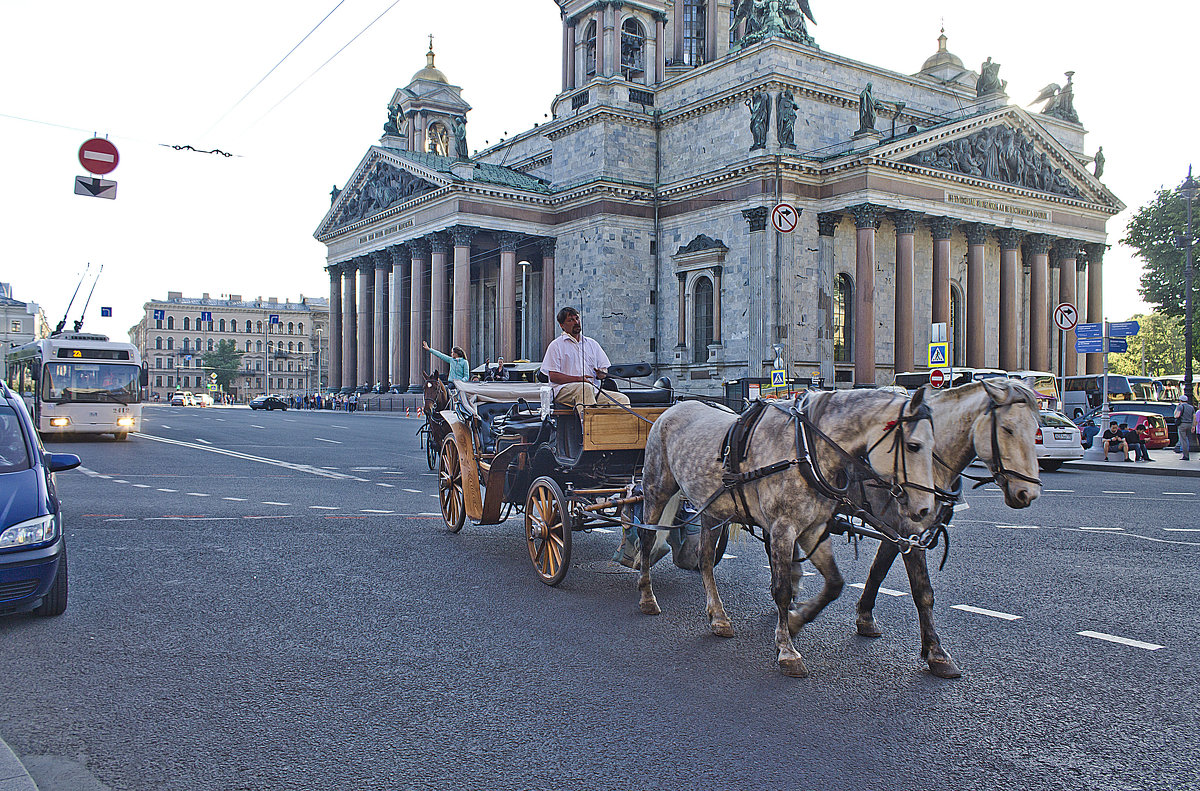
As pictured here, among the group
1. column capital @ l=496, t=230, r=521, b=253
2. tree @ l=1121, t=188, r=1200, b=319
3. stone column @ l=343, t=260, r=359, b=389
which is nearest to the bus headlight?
column capital @ l=496, t=230, r=521, b=253

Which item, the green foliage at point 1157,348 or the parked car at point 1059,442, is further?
the green foliage at point 1157,348

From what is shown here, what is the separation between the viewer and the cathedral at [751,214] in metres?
41.6

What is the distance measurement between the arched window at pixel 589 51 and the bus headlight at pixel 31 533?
50539 millimetres

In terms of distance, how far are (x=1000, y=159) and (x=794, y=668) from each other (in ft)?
145

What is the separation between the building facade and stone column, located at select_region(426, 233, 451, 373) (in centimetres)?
8096

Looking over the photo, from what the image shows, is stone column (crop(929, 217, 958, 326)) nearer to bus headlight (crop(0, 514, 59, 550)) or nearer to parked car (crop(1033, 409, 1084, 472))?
parked car (crop(1033, 409, 1084, 472))

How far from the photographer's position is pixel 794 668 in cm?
540

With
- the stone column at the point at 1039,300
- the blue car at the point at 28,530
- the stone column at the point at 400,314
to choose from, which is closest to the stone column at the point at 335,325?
the stone column at the point at 400,314

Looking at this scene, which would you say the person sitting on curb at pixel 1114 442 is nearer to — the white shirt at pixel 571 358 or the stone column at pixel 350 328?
the white shirt at pixel 571 358

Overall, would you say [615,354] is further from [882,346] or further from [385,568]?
[385,568]

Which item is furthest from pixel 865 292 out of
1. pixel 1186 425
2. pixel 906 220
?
pixel 1186 425

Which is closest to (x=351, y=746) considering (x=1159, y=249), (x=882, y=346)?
A: (x=882, y=346)

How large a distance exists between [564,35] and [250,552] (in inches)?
2005

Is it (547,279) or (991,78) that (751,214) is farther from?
(991,78)
